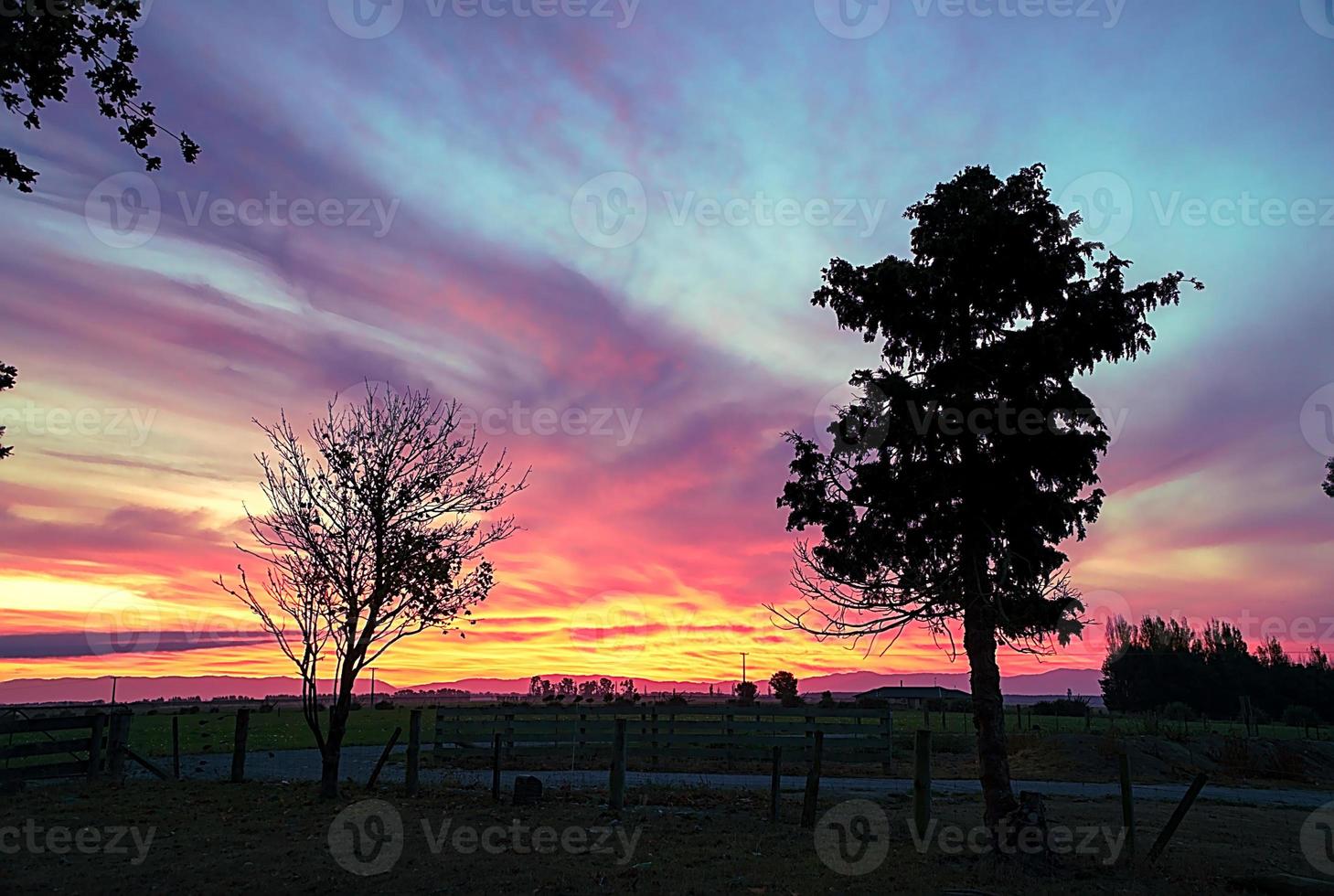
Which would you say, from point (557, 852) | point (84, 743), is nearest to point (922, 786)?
point (557, 852)

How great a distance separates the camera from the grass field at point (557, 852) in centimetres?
1152

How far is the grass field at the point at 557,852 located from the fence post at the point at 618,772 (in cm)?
40

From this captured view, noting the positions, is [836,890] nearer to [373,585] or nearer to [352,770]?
[373,585]

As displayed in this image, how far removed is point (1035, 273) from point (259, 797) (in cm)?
1965

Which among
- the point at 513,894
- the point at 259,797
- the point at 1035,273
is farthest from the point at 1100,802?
the point at 259,797

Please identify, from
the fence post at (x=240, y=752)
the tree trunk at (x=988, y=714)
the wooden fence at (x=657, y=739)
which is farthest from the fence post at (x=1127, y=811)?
the fence post at (x=240, y=752)

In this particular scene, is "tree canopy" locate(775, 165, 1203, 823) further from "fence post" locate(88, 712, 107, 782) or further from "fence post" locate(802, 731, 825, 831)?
"fence post" locate(88, 712, 107, 782)

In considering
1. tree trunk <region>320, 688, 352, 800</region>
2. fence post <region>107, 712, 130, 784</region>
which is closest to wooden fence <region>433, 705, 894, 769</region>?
tree trunk <region>320, 688, 352, 800</region>

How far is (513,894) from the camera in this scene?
10.9 metres

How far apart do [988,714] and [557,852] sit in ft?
25.9

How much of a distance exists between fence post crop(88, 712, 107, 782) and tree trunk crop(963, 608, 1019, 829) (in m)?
21.2

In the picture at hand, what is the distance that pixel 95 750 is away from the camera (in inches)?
845

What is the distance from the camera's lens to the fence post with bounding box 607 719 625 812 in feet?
58.7

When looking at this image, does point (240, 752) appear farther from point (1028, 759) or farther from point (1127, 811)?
point (1028, 759)
